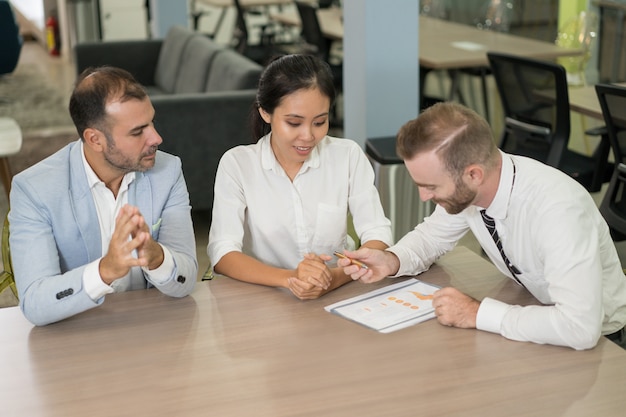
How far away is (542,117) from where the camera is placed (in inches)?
176

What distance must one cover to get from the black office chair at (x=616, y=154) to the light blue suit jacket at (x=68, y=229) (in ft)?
7.04

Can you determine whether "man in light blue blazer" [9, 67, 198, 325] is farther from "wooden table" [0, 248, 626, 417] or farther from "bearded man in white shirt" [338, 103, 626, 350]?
"bearded man in white shirt" [338, 103, 626, 350]

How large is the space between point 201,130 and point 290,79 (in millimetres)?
2432

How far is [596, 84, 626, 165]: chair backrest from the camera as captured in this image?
380cm

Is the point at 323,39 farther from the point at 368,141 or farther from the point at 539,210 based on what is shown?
the point at 539,210

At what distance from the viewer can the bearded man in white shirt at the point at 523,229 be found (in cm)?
199

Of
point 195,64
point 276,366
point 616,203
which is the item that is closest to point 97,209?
point 276,366

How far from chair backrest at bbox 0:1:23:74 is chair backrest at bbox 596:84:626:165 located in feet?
20.2

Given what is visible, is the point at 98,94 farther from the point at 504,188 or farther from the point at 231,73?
the point at 231,73

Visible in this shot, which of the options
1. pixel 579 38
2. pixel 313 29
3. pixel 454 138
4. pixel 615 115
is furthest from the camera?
pixel 313 29

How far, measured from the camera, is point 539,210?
2.08 meters

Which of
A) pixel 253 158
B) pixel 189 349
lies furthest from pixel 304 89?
pixel 189 349

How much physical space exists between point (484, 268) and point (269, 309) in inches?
25.4

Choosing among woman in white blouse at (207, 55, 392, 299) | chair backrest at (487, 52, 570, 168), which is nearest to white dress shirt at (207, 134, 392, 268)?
woman in white blouse at (207, 55, 392, 299)
